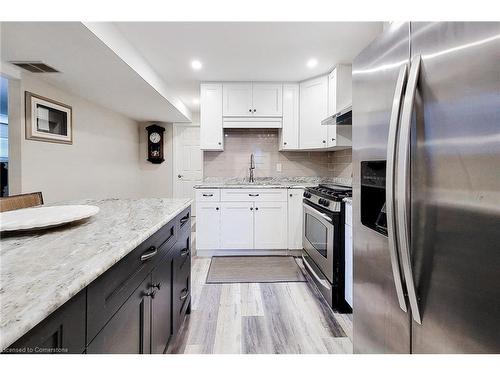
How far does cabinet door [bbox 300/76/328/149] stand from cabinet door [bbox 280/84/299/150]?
0.07 m

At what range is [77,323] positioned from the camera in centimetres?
→ 61

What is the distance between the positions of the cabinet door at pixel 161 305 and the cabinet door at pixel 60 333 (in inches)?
20.6

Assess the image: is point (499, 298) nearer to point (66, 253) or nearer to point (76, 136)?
point (66, 253)

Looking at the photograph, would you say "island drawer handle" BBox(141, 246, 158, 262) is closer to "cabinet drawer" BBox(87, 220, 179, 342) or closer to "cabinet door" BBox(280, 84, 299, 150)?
"cabinet drawer" BBox(87, 220, 179, 342)

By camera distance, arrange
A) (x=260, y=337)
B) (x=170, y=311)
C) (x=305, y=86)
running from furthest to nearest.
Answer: (x=305, y=86) < (x=260, y=337) < (x=170, y=311)

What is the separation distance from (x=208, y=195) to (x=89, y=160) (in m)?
2.01

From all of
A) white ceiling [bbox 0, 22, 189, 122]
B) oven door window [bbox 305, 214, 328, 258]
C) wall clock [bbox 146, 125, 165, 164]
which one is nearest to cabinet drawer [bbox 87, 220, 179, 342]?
oven door window [bbox 305, 214, 328, 258]

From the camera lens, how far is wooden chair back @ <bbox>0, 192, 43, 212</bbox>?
1554 mm

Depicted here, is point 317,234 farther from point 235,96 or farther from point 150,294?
point 235,96

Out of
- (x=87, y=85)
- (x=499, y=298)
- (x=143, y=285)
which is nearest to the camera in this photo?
(x=499, y=298)

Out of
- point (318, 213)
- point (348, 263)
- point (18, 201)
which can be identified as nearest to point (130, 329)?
point (18, 201)

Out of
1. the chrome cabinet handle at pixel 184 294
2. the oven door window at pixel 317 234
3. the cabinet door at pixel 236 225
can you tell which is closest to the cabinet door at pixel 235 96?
the cabinet door at pixel 236 225
